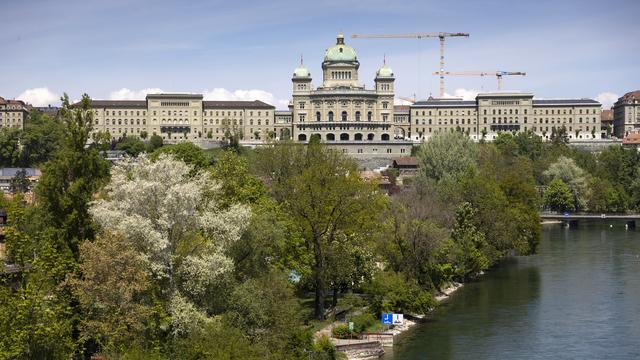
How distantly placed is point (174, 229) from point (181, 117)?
5249 inches

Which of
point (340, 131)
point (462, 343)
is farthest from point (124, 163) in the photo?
point (340, 131)

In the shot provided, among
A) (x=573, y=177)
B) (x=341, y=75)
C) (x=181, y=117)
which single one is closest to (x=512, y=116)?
(x=341, y=75)

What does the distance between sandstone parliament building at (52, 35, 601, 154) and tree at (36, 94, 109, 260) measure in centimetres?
11448

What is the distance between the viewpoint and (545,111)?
173000mm

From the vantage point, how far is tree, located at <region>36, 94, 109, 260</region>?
33219 mm

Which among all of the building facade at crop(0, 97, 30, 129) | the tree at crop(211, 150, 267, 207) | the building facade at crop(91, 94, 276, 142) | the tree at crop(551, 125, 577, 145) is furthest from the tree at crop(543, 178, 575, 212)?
the building facade at crop(0, 97, 30, 129)

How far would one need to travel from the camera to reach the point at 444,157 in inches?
3376

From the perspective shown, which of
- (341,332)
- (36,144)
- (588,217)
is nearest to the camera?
(341,332)

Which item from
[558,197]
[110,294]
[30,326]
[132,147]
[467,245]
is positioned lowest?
[467,245]

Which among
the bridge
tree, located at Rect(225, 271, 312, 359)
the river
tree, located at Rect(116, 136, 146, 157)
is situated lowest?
the river

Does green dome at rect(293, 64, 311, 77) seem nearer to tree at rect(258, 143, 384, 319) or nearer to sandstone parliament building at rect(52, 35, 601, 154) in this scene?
sandstone parliament building at rect(52, 35, 601, 154)

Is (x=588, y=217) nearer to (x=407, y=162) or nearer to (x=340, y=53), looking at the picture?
(x=407, y=162)

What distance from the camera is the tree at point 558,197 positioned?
343 ft

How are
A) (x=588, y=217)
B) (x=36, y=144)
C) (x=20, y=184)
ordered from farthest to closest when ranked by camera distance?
(x=36, y=144) → (x=588, y=217) → (x=20, y=184)
